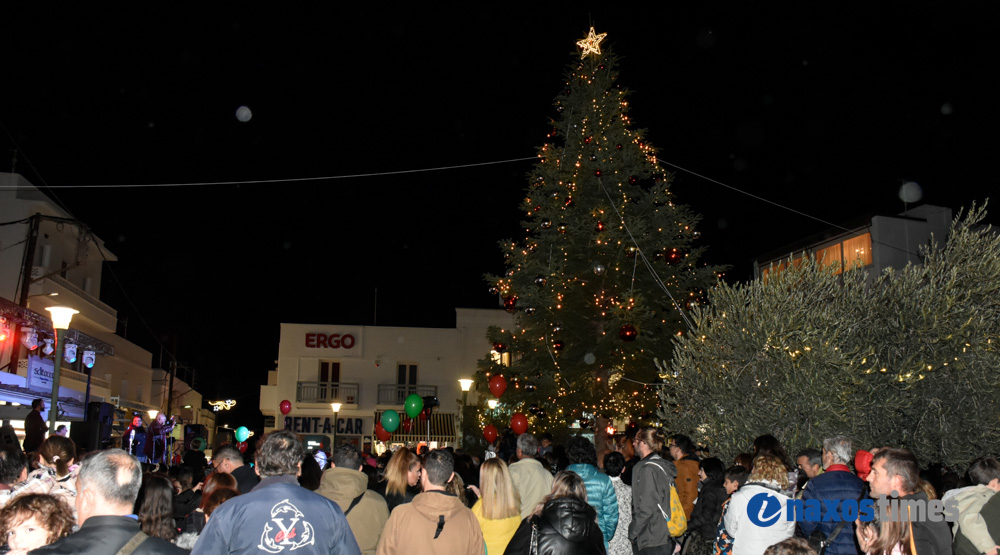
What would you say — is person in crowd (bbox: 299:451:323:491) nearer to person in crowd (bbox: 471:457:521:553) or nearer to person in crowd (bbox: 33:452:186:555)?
person in crowd (bbox: 471:457:521:553)

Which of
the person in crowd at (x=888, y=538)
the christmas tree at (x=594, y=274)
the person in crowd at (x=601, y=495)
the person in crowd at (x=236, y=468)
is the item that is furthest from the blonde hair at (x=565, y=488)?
the christmas tree at (x=594, y=274)

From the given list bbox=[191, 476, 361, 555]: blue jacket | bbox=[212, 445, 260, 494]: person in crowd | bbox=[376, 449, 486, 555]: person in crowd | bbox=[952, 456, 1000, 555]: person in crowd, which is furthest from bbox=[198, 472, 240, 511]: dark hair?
bbox=[952, 456, 1000, 555]: person in crowd

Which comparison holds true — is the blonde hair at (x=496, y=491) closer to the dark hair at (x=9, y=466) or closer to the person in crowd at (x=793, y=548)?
the person in crowd at (x=793, y=548)

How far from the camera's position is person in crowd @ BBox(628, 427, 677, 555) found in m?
7.77

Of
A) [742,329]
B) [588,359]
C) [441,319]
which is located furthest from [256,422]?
[742,329]

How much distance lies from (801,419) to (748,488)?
6.25m

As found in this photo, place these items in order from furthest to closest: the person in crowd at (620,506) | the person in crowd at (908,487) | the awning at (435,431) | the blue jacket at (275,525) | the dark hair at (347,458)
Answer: the awning at (435,431) → the person in crowd at (620,506) → the dark hair at (347,458) → the person in crowd at (908,487) → the blue jacket at (275,525)

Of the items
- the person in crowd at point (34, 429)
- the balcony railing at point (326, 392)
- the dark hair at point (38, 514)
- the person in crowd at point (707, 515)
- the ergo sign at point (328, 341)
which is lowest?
the person in crowd at point (707, 515)

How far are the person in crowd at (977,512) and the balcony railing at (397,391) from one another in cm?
3304

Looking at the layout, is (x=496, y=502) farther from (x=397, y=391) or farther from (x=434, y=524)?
(x=397, y=391)

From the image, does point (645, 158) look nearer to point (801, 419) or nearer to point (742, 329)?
point (742, 329)

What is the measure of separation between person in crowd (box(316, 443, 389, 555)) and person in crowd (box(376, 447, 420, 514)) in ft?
3.56

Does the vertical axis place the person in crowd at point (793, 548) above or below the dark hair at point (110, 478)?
below

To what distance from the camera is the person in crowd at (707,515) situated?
811 centimetres
